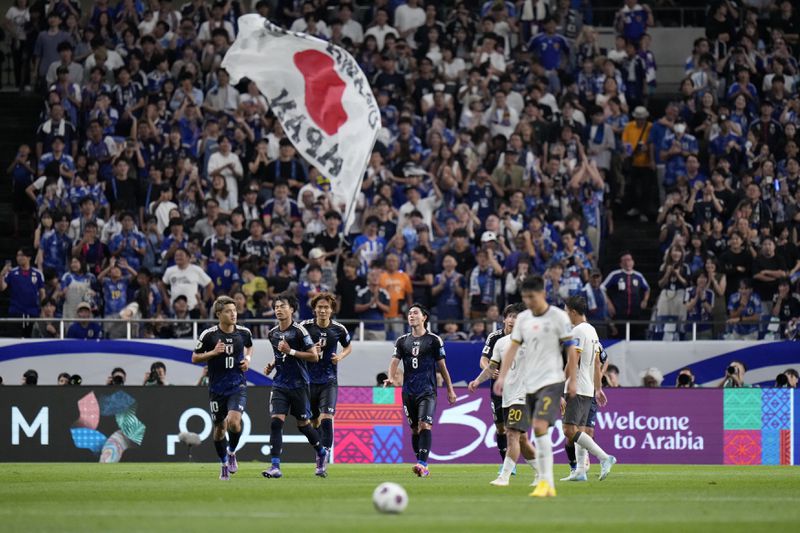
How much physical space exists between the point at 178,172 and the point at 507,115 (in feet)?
23.2

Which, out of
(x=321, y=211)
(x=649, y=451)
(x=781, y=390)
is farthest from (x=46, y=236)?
(x=781, y=390)

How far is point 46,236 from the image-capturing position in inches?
1145

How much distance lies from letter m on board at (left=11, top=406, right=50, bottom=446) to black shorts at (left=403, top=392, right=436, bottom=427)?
26.7ft

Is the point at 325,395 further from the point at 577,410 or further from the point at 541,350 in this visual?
the point at 541,350

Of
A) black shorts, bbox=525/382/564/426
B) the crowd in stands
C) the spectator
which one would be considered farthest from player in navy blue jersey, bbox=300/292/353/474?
the spectator

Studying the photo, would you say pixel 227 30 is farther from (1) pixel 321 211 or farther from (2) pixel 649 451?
(2) pixel 649 451

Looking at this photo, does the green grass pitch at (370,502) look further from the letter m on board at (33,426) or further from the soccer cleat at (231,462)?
the letter m on board at (33,426)

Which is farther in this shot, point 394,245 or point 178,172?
point 178,172

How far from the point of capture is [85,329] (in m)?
27.8

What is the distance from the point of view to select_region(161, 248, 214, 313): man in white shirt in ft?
91.9

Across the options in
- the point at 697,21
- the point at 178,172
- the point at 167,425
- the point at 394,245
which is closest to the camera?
the point at 167,425

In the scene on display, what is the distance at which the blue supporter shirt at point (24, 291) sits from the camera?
28250 mm

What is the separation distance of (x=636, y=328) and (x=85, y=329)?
33.9ft

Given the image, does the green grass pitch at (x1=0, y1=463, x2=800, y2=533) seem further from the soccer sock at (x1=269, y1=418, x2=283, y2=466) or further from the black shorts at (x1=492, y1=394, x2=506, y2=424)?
the black shorts at (x1=492, y1=394, x2=506, y2=424)
